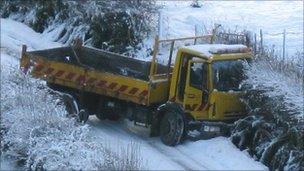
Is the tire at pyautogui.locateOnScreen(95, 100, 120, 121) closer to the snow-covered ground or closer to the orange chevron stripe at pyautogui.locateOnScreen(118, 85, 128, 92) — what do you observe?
the snow-covered ground

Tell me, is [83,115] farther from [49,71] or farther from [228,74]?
[228,74]

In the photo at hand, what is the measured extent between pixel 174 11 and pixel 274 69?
17.0 m

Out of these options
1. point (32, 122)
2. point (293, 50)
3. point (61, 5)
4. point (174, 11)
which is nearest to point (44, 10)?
point (61, 5)

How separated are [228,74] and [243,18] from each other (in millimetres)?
14084

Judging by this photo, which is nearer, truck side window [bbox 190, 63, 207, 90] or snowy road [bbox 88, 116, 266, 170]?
snowy road [bbox 88, 116, 266, 170]

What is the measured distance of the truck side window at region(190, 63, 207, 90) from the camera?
1417 centimetres

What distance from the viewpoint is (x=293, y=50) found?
22062 mm

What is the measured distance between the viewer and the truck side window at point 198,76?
46.5 feet

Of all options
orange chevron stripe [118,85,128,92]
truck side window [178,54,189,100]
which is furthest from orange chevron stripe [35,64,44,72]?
truck side window [178,54,189,100]

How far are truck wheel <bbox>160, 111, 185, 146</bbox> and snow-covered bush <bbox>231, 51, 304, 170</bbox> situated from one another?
1277 millimetres

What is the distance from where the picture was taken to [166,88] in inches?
596

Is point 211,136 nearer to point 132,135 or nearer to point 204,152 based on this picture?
point 204,152

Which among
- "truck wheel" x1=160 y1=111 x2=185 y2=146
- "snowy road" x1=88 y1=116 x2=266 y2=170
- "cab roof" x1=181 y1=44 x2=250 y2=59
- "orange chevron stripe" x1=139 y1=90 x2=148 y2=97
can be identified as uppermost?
"cab roof" x1=181 y1=44 x2=250 y2=59

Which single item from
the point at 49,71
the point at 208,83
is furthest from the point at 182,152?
the point at 49,71
